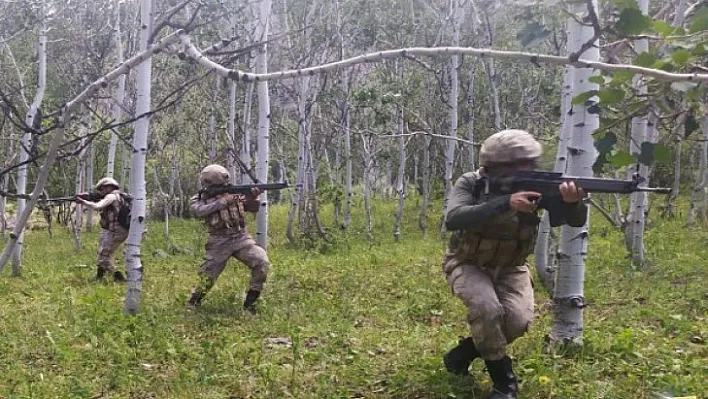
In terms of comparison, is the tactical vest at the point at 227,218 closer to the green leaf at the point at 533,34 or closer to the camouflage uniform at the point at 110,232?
the camouflage uniform at the point at 110,232

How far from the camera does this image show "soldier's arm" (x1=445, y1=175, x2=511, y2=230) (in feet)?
11.1

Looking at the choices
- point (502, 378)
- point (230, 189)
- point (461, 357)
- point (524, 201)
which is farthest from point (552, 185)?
point (230, 189)

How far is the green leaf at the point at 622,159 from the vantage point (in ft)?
6.77

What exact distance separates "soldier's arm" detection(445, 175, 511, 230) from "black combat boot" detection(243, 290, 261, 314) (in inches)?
135

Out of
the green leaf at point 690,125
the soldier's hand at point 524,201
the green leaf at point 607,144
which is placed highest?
the green leaf at point 690,125

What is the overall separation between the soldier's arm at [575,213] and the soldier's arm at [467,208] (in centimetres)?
36

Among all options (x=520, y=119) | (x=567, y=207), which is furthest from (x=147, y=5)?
(x=520, y=119)

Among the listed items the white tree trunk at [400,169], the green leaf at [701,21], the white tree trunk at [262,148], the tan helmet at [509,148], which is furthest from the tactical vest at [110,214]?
the green leaf at [701,21]

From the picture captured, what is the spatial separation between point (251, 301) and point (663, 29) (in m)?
5.32

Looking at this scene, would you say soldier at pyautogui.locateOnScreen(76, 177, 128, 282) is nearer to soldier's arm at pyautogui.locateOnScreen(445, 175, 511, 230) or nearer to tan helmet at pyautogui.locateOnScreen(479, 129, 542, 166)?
soldier's arm at pyautogui.locateOnScreen(445, 175, 511, 230)

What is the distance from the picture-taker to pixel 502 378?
12.1 ft

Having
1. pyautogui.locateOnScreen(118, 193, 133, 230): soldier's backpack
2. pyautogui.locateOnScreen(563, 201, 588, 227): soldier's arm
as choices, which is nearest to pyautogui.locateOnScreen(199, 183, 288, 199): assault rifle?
pyautogui.locateOnScreen(118, 193, 133, 230): soldier's backpack

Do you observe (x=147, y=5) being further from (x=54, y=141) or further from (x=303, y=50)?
(x=303, y=50)

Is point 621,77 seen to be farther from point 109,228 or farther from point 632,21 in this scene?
point 109,228
